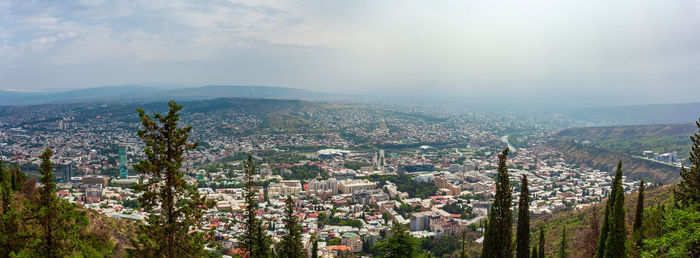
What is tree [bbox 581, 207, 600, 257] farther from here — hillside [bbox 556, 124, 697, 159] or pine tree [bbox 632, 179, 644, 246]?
hillside [bbox 556, 124, 697, 159]

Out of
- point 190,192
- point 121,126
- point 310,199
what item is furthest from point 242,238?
point 121,126

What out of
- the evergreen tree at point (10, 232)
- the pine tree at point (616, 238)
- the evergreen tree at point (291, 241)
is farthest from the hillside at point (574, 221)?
the evergreen tree at point (10, 232)

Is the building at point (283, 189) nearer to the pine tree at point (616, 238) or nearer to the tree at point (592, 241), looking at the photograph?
the tree at point (592, 241)

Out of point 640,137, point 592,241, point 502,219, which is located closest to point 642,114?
point 640,137

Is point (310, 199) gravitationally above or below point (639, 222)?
below

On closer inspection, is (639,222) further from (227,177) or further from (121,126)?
→ (121,126)

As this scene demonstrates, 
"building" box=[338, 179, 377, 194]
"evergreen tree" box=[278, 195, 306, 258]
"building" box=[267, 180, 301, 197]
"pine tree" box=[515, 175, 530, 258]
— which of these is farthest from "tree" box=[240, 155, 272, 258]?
"building" box=[338, 179, 377, 194]
